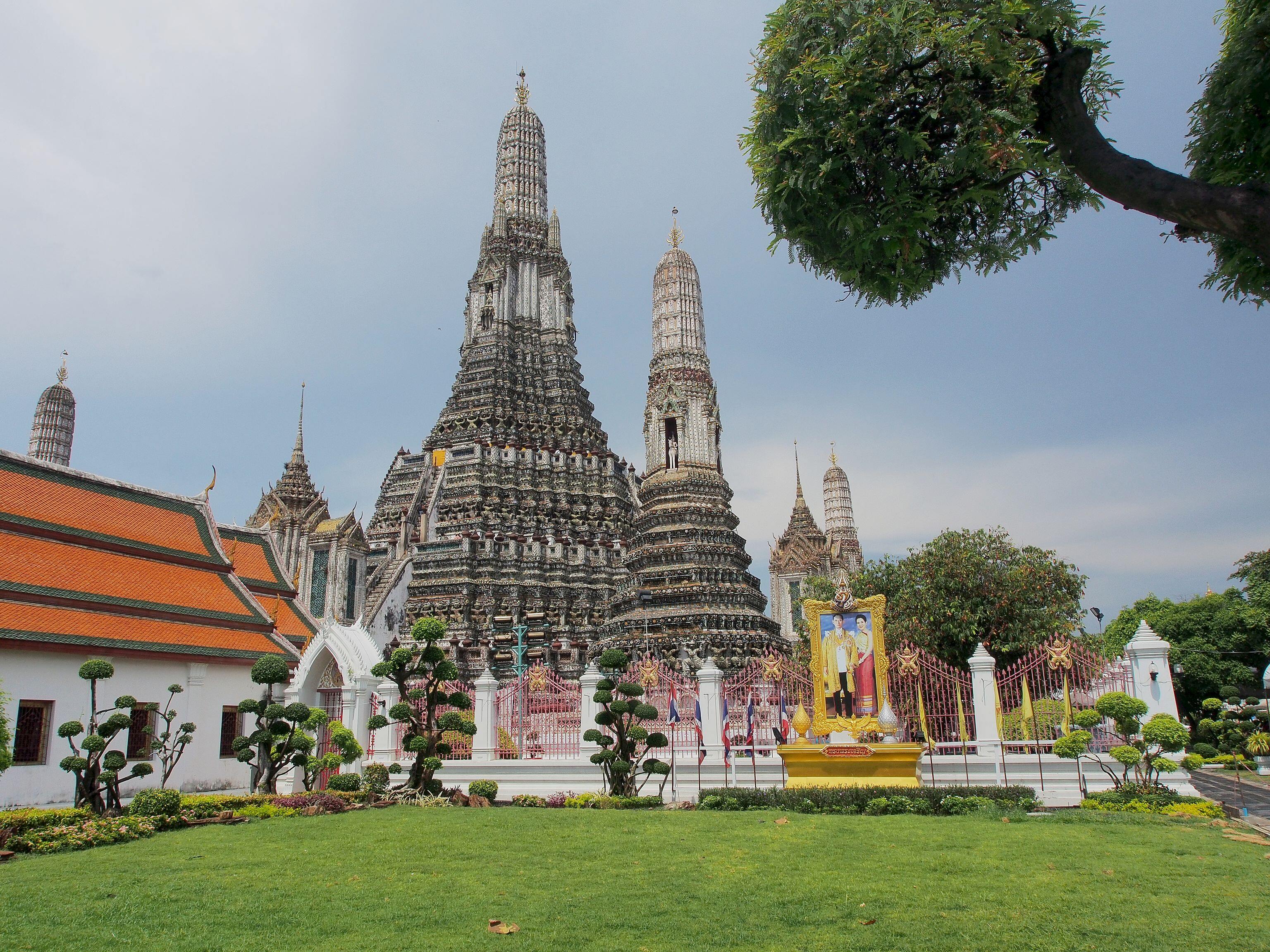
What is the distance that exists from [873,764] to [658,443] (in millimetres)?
27013

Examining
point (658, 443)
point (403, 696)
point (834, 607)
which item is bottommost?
point (403, 696)

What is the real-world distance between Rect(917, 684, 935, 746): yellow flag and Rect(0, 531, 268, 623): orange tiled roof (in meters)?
13.4

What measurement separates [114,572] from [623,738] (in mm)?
10727

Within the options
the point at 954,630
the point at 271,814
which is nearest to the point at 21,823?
the point at 271,814

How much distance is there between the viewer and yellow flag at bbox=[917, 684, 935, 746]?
1522 cm

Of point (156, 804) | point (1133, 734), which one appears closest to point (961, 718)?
point (1133, 734)

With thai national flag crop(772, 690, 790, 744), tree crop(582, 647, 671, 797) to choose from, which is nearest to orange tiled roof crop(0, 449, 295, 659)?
tree crop(582, 647, 671, 797)

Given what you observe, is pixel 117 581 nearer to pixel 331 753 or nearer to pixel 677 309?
pixel 331 753

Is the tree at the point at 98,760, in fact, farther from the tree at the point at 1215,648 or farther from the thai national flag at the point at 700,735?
the tree at the point at 1215,648

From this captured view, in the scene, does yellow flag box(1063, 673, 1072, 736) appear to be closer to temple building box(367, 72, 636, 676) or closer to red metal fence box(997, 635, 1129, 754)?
red metal fence box(997, 635, 1129, 754)

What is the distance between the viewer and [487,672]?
18.4 metres

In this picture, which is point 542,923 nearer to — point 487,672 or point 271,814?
point 271,814

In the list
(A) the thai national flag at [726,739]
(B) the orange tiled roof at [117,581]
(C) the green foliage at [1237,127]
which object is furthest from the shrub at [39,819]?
(C) the green foliage at [1237,127]

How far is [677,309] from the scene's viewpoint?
4112 centimetres
